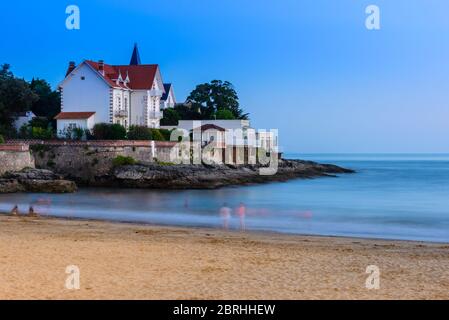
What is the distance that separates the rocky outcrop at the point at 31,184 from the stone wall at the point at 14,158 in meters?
0.67

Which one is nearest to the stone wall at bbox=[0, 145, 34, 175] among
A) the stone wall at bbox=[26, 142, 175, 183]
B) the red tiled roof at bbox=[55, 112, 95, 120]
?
the stone wall at bbox=[26, 142, 175, 183]

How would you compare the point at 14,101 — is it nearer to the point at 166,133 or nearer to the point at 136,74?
the point at 136,74

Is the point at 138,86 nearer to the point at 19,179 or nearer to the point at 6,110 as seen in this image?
the point at 6,110

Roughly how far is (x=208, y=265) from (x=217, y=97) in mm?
58478

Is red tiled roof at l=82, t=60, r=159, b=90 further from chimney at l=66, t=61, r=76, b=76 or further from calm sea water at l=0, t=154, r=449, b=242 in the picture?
calm sea water at l=0, t=154, r=449, b=242

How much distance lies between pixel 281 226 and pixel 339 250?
7.13 m

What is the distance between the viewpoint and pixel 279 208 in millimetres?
27750

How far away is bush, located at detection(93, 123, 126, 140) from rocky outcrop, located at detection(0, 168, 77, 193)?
823 cm

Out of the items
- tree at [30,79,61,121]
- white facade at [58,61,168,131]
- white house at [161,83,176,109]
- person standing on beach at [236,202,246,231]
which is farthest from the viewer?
white house at [161,83,176,109]

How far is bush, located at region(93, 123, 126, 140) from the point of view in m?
40.6

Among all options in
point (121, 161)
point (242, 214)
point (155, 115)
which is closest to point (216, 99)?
point (155, 115)

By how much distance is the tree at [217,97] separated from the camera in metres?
68.3
